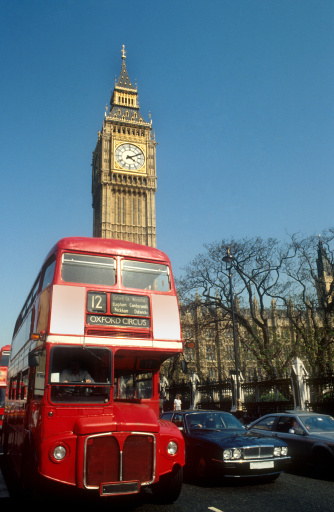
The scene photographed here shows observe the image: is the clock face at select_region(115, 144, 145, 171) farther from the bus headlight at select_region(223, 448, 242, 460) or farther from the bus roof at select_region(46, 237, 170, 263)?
the bus headlight at select_region(223, 448, 242, 460)

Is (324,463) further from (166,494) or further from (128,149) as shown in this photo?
Result: (128,149)

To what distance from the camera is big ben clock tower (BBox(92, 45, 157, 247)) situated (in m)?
A: 62.6

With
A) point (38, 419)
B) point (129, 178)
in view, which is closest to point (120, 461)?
point (38, 419)

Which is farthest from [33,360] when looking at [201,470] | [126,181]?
[126,181]

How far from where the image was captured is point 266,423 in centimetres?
1070

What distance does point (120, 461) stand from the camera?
593cm

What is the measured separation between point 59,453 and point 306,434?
5821mm

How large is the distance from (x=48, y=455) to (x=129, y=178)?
6011 centimetres

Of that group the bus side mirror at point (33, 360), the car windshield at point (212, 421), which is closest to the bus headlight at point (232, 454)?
the car windshield at point (212, 421)

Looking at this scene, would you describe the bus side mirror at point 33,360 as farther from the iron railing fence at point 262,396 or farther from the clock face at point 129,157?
the clock face at point 129,157

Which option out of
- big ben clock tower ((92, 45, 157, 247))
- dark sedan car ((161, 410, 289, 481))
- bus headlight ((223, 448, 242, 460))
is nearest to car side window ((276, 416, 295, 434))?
dark sedan car ((161, 410, 289, 481))

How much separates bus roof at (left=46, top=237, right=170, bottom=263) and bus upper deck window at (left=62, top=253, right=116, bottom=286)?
5.6 inches

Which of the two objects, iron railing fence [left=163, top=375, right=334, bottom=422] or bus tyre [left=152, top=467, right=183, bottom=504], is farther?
iron railing fence [left=163, top=375, right=334, bottom=422]

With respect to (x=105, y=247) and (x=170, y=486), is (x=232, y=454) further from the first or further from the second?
(x=105, y=247)
